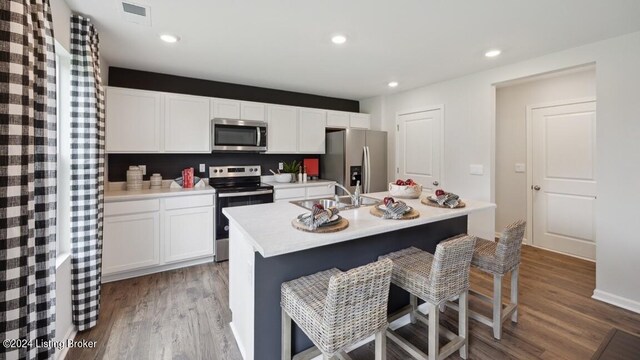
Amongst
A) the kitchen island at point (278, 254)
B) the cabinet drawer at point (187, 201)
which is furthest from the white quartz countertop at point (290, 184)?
the kitchen island at point (278, 254)

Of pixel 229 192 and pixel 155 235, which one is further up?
pixel 229 192

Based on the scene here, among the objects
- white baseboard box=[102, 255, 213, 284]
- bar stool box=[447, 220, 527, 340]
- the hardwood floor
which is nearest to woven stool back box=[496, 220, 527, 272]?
bar stool box=[447, 220, 527, 340]

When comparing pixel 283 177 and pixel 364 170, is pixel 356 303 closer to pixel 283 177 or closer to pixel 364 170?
pixel 283 177

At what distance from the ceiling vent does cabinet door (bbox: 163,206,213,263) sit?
74.4 inches

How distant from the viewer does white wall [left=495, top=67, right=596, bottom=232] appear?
3.78 meters

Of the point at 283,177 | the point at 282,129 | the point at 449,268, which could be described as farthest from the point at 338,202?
the point at 282,129

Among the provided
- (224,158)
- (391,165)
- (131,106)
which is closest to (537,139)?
(391,165)

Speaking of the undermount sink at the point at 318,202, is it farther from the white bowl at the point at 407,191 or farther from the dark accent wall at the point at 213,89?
the dark accent wall at the point at 213,89

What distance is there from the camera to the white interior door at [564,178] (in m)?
3.46

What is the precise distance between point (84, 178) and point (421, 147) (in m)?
3.95

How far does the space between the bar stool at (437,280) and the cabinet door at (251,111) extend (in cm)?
286

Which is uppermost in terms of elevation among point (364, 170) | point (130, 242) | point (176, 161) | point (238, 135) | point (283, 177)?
point (238, 135)

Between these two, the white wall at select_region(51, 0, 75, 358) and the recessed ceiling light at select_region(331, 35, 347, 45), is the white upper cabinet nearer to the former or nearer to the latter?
the white wall at select_region(51, 0, 75, 358)

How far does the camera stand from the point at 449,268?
156cm
